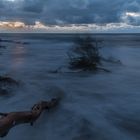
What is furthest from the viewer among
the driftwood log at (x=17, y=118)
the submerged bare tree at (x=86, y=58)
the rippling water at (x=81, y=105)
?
the submerged bare tree at (x=86, y=58)

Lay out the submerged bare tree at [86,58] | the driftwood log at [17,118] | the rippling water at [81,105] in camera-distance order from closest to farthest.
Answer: the driftwood log at [17,118] → the rippling water at [81,105] → the submerged bare tree at [86,58]

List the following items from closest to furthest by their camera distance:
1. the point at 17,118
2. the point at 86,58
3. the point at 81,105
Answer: the point at 17,118, the point at 81,105, the point at 86,58

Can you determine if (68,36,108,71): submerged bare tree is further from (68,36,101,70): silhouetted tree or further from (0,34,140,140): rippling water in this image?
(0,34,140,140): rippling water

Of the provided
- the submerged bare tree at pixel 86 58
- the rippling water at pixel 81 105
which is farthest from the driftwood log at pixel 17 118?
the submerged bare tree at pixel 86 58

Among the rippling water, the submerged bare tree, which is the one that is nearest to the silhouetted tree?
the submerged bare tree

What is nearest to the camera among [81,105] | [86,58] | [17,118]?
[17,118]

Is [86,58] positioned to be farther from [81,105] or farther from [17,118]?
[17,118]

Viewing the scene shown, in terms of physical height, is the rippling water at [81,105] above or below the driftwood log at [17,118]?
below

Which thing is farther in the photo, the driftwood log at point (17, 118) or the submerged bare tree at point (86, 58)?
the submerged bare tree at point (86, 58)

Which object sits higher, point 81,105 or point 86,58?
point 86,58

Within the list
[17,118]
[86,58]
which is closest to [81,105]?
[17,118]

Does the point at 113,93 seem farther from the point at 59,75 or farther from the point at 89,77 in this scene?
the point at 59,75

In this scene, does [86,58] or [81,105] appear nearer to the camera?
[81,105]

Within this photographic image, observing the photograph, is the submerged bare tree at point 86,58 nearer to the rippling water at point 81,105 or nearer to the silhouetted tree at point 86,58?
the silhouetted tree at point 86,58
